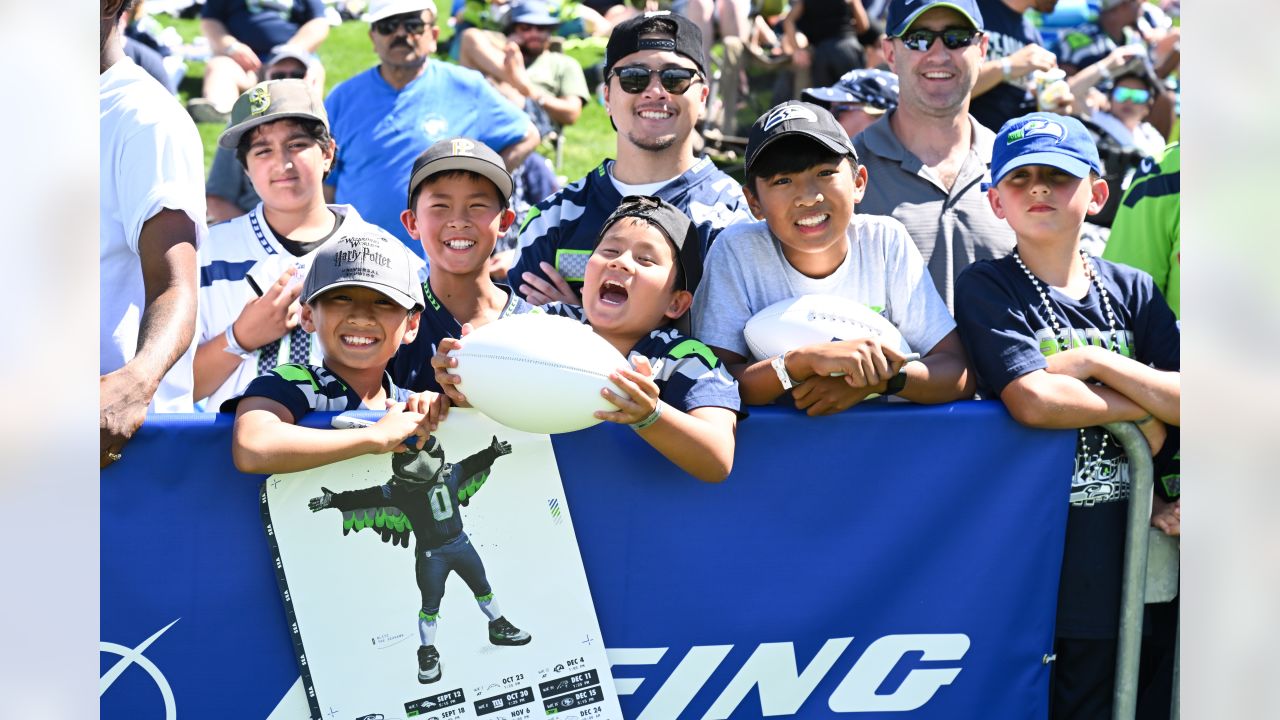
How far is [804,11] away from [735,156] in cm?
117

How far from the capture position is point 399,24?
6.64 m

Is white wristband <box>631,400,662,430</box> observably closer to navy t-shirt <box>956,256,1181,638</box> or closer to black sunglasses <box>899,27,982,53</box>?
navy t-shirt <box>956,256,1181,638</box>

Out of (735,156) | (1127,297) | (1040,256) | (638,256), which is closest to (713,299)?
(638,256)

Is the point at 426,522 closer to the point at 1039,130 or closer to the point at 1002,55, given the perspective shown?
the point at 1039,130

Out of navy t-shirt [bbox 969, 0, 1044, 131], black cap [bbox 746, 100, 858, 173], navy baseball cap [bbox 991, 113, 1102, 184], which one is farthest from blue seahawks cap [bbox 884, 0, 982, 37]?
navy t-shirt [bbox 969, 0, 1044, 131]

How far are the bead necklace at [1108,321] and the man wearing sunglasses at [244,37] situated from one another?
22.4ft

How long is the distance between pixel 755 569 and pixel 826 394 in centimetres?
46

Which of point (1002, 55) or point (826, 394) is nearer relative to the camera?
point (826, 394)

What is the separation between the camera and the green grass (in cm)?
948

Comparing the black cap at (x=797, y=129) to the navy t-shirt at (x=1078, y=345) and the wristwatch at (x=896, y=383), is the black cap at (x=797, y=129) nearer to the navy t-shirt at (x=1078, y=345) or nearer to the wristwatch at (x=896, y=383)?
the navy t-shirt at (x=1078, y=345)

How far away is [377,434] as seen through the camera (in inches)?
118

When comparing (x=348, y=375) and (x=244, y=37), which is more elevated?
(x=244, y=37)

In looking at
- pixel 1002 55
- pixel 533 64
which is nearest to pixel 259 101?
pixel 1002 55
